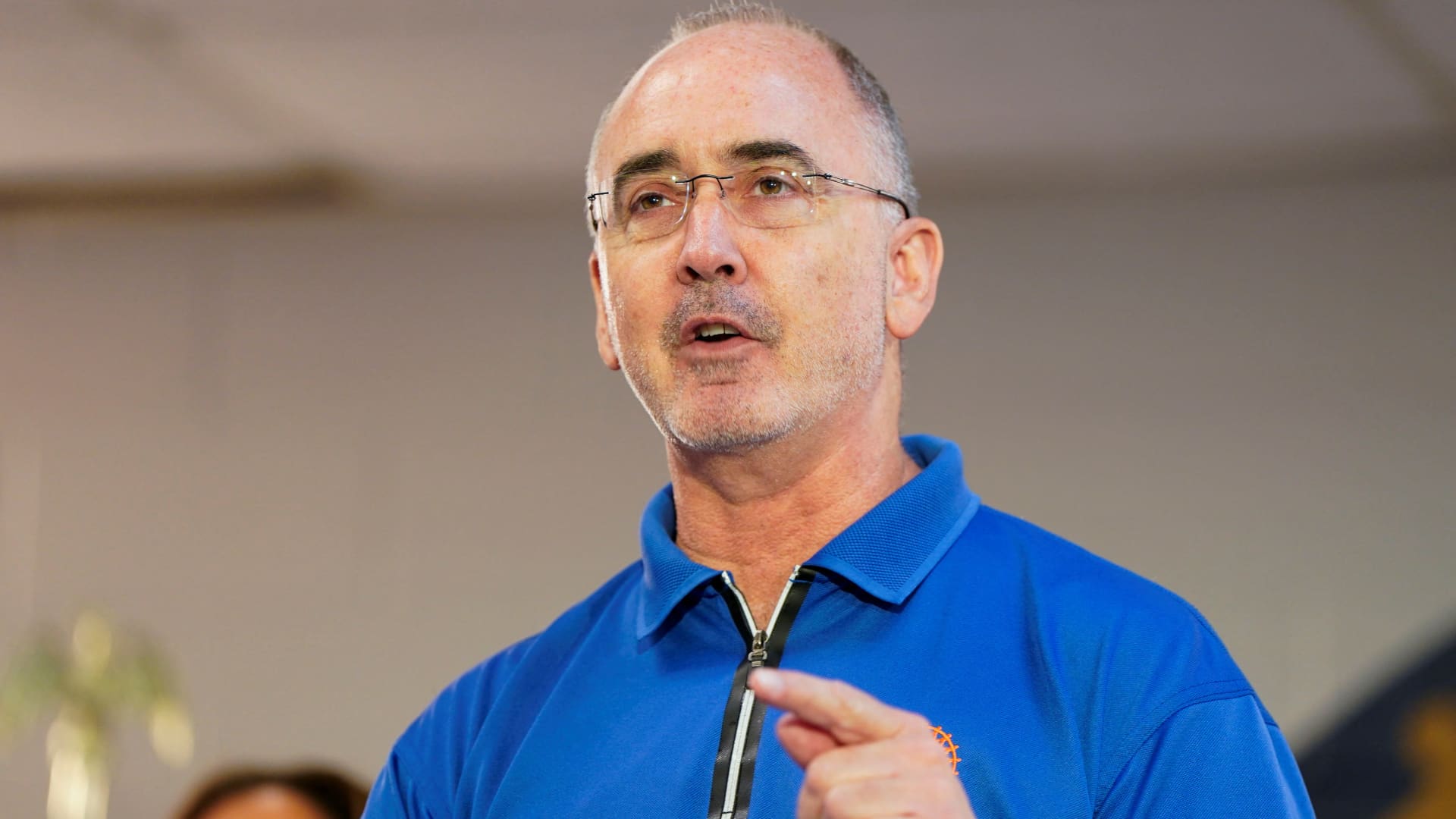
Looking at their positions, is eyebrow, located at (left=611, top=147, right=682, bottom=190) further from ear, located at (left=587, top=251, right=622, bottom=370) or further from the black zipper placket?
the black zipper placket

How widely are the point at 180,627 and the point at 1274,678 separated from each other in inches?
116

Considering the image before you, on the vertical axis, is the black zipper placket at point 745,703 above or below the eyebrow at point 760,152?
below

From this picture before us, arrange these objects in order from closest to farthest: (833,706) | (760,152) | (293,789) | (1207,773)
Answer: (833,706) < (1207,773) < (760,152) < (293,789)

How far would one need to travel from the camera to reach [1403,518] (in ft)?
12.6

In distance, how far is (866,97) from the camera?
53.7 inches

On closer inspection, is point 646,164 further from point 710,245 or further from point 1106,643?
point 1106,643

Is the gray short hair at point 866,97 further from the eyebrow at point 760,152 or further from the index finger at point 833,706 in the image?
the index finger at point 833,706

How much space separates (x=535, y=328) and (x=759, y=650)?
3.28 metres

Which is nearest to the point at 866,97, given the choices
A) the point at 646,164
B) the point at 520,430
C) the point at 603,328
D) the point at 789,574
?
the point at 646,164

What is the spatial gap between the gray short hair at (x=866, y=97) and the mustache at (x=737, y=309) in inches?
7.8

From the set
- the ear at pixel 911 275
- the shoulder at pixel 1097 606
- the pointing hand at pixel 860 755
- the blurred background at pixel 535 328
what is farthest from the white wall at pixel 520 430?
the pointing hand at pixel 860 755

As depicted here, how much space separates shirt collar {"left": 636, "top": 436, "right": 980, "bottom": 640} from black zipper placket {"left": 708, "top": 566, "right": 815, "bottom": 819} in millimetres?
26

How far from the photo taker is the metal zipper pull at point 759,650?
46.8 inches

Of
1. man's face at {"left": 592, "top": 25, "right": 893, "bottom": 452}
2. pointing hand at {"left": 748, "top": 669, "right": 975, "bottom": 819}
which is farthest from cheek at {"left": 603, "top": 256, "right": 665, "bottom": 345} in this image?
pointing hand at {"left": 748, "top": 669, "right": 975, "bottom": 819}
